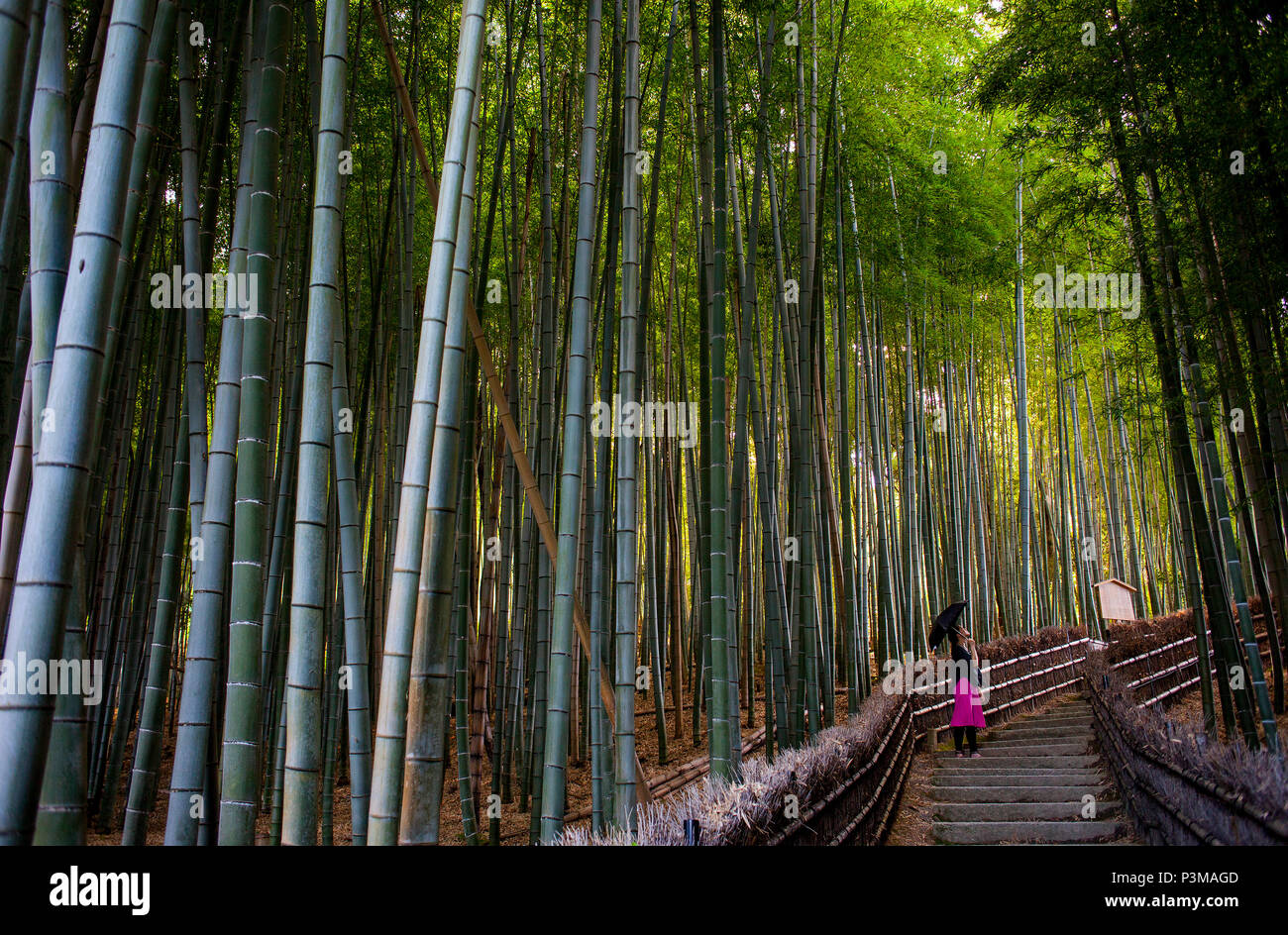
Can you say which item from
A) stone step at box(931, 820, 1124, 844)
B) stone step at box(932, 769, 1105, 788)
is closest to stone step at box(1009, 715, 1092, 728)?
stone step at box(932, 769, 1105, 788)

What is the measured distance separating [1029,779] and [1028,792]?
32 centimetres

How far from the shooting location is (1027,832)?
12.0 feet

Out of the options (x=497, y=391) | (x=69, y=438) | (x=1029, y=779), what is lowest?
(x=1029, y=779)

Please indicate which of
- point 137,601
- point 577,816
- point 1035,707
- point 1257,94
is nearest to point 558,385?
point 137,601

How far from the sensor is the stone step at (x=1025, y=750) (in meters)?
5.38

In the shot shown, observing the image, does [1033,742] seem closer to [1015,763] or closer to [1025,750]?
[1025,750]

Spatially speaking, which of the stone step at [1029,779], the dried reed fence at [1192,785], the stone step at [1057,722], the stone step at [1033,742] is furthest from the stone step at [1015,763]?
the stone step at [1057,722]

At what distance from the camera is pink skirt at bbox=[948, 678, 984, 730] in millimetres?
5473

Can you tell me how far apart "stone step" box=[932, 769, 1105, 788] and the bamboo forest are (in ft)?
0.11

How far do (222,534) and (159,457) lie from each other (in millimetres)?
2729

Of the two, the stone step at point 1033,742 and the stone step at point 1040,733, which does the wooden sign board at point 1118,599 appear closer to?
the stone step at point 1040,733

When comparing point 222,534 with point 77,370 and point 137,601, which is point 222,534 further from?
point 137,601

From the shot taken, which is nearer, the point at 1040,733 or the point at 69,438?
the point at 69,438

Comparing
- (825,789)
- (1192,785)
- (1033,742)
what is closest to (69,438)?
(825,789)
